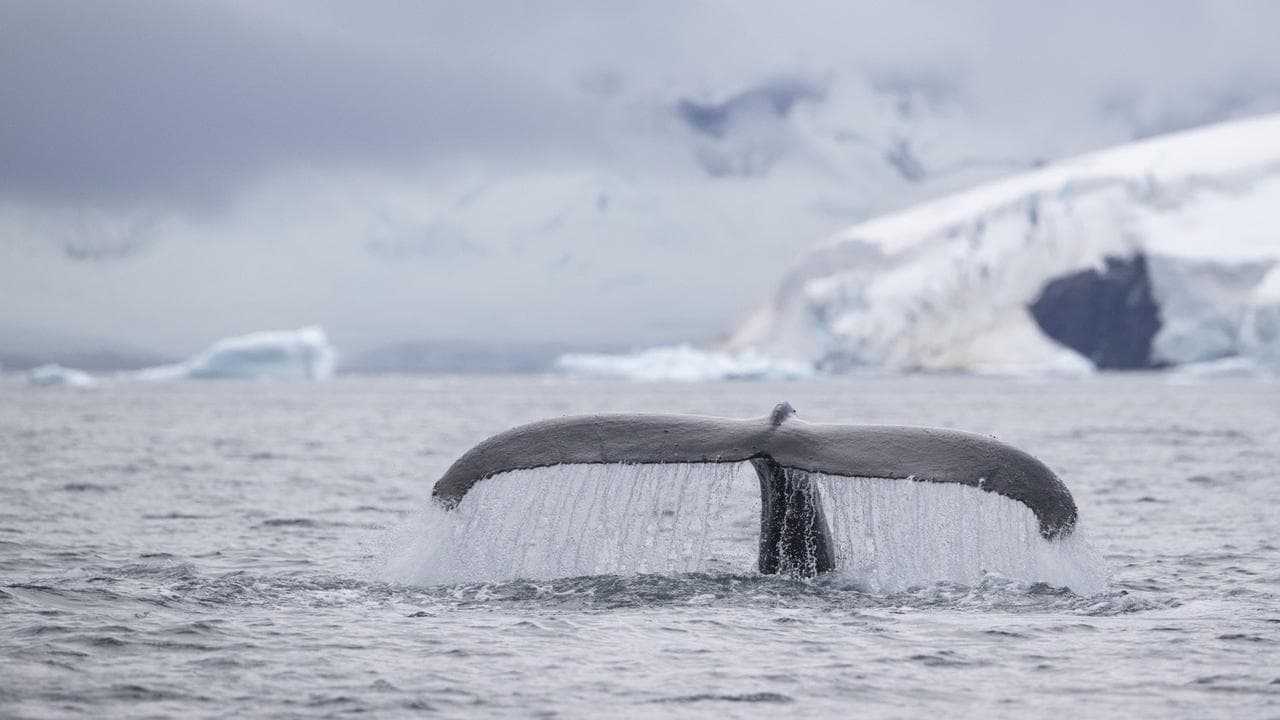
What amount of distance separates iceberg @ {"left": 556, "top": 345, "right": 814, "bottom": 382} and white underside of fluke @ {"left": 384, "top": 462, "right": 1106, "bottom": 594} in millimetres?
78509

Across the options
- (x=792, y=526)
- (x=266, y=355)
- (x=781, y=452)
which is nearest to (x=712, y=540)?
(x=792, y=526)

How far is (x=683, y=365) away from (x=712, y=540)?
87.6 metres

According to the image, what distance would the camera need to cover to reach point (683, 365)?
100 m

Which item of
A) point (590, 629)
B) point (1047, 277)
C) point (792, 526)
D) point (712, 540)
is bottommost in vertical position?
point (590, 629)

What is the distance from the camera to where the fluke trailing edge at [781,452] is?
7004 millimetres

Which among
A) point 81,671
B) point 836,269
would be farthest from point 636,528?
point 836,269

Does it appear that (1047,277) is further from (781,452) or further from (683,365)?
(781,452)

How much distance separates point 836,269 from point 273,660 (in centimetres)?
9954

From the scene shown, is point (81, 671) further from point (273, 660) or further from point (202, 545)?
point (202, 545)

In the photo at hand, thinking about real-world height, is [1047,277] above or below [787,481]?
above

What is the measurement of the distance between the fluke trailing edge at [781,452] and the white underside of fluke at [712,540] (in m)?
0.09

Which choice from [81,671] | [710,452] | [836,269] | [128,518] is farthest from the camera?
[836,269]

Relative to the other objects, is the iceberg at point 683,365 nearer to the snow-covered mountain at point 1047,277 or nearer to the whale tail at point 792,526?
the snow-covered mountain at point 1047,277

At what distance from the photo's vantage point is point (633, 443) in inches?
297
